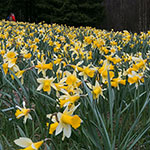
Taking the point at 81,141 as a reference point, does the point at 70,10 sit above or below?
above

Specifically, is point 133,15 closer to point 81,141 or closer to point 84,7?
point 84,7

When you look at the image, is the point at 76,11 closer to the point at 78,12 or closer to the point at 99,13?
the point at 78,12

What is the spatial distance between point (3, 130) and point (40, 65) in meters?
0.50

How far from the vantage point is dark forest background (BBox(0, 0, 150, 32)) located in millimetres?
10773

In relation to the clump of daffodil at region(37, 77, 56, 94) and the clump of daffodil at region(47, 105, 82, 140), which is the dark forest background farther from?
the clump of daffodil at region(47, 105, 82, 140)

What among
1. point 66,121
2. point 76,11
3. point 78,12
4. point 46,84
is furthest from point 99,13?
point 66,121

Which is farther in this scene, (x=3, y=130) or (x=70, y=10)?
(x=70, y=10)

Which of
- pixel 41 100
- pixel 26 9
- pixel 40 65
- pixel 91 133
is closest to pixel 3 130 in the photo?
pixel 41 100

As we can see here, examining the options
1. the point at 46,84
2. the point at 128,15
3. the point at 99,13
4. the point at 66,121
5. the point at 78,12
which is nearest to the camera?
the point at 66,121

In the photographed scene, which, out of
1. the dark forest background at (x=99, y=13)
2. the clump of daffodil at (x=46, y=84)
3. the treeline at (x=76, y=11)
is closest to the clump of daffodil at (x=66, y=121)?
the clump of daffodil at (x=46, y=84)

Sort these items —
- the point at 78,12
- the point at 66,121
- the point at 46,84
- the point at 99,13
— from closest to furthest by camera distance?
the point at 66,121, the point at 46,84, the point at 99,13, the point at 78,12

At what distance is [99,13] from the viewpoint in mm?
13633

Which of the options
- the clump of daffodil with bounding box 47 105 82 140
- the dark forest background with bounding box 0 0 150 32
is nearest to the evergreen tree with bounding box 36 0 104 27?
the dark forest background with bounding box 0 0 150 32

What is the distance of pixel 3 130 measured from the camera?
1567 mm
